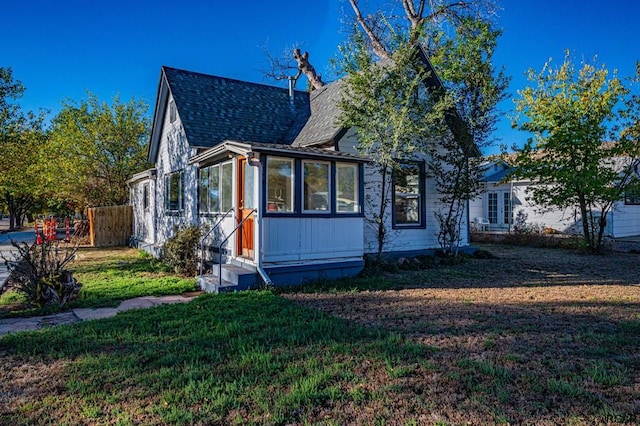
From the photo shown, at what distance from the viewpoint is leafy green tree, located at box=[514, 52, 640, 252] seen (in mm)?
12876

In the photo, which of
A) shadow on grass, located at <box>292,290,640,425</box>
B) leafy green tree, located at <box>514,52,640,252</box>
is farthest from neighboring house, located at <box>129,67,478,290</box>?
leafy green tree, located at <box>514,52,640,252</box>

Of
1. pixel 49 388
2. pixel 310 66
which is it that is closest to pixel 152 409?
pixel 49 388

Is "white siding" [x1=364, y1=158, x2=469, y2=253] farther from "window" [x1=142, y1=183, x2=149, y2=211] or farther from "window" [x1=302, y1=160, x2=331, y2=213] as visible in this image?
"window" [x1=142, y1=183, x2=149, y2=211]

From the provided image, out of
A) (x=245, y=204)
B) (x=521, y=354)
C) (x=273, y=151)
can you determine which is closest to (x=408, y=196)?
(x=245, y=204)

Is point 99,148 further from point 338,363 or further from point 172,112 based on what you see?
point 338,363

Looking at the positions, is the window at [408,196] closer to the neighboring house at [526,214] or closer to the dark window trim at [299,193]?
the dark window trim at [299,193]

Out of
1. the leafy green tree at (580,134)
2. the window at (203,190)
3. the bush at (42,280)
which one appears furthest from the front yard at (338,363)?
the leafy green tree at (580,134)

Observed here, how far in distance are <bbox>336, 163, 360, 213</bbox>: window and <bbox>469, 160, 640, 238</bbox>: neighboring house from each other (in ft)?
37.1

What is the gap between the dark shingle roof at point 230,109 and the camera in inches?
437

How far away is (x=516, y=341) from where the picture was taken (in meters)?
4.47

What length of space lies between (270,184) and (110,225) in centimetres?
1122

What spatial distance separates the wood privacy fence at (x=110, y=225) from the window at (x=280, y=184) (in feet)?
35.4

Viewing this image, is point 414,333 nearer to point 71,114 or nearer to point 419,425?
point 419,425

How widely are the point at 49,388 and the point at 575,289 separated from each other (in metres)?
8.14
